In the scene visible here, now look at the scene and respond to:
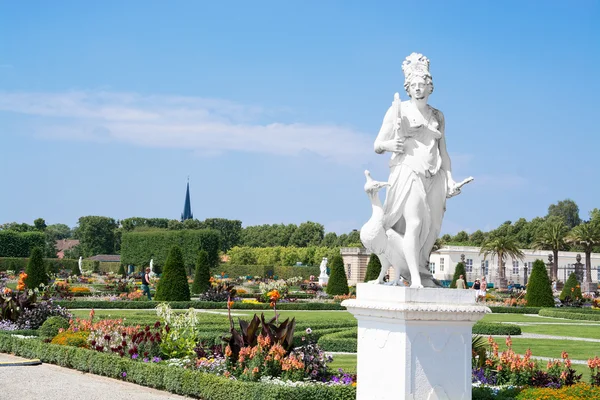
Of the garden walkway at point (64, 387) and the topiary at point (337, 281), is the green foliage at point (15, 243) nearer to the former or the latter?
the topiary at point (337, 281)

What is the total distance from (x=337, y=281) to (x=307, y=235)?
56.0 metres

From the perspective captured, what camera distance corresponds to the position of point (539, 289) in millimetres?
29141

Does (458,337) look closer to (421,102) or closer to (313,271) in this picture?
(421,102)

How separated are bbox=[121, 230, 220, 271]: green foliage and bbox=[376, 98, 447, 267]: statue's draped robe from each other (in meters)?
53.5

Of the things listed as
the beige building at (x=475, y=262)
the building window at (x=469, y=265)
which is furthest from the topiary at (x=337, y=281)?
the building window at (x=469, y=265)

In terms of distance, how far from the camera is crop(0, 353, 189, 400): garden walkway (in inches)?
347

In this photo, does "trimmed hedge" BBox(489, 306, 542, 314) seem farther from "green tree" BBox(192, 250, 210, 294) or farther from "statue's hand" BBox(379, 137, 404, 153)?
"statue's hand" BBox(379, 137, 404, 153)

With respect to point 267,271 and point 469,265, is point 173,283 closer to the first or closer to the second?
point 267,271

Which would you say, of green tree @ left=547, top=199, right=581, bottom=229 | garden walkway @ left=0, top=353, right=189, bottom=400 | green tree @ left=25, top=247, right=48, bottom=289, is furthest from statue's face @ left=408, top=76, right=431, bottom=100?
green tree @ left=547, top=199, right=581, bottom=229

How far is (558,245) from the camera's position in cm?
6147

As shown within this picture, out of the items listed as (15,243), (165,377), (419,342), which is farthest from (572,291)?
(15,243)

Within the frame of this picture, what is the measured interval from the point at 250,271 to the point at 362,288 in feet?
177

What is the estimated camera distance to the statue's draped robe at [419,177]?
6.68m

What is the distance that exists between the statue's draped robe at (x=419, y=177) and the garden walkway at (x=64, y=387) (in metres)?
3.82
